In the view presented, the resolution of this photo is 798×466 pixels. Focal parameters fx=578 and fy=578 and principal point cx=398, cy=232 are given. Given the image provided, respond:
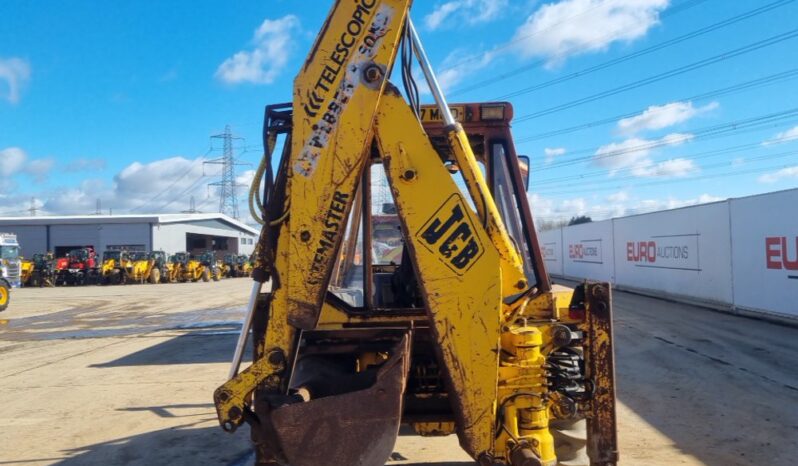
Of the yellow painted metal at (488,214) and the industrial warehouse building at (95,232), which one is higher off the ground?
the industrial warehouse building at (95,232)

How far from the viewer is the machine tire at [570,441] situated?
420 centimetres

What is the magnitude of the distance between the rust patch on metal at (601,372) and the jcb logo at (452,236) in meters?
1.10

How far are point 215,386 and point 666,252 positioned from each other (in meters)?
15.4

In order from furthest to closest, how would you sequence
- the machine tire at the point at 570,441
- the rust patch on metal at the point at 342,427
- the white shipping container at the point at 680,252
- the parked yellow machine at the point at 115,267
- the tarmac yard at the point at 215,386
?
1. the parked yellow machine at the point at 115,267
2. the white shipping container at the point at 680,252
3. the tarmac yard at the point at 215,386
4. the machine tire at the point at 570,441
5. the rust patch on metal at the point at 342,427

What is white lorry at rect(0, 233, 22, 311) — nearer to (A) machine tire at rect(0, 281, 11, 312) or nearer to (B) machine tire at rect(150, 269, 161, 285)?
(A) machine tire at rect(0, 281, 11, 312)

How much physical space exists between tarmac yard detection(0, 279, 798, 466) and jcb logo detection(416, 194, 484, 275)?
8.32 ft

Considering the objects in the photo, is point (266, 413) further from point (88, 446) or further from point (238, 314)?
point (238, 314)

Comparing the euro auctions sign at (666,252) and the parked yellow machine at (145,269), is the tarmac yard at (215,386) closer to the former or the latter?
the euro auctions sign at (666,252)

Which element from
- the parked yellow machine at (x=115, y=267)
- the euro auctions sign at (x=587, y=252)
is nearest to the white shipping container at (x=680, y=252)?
the euro auctions sign at (x=587, y=252)

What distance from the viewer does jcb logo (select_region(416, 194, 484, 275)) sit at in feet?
10.8

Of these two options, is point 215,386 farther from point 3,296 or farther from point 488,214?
point 3,296

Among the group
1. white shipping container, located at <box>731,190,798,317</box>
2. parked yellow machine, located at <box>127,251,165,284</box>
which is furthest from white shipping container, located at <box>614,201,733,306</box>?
parked yellow machine, located at <box>127,251,165,284</box>

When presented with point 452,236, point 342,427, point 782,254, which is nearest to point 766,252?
point 782,254

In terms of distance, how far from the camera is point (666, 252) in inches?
735
